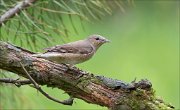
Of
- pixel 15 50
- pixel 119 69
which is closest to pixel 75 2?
pixel 15 50

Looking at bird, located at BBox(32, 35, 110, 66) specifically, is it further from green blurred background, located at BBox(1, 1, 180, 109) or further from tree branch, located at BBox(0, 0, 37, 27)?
green blurred background, located at BBox(1, 1, 180, 109)

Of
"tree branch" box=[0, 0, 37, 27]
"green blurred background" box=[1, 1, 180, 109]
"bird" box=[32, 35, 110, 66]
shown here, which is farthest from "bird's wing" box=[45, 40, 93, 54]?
"green blurred background" box=[1, 1, 180, 109]

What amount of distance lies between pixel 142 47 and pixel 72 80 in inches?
134

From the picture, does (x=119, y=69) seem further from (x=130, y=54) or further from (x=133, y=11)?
(x=133, y=11)

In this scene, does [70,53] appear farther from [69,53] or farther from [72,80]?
[72,80]

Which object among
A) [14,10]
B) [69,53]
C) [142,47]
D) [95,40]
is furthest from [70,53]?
[142,47]

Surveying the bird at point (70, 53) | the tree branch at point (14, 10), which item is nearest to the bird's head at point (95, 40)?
the bird at point (70, 53)

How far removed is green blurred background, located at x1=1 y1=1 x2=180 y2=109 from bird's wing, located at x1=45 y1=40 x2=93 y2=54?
5.81 feet

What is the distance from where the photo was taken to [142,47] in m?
5.42

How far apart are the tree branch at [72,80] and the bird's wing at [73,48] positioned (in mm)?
60

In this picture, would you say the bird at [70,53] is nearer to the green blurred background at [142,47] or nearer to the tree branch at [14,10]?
the tree branch at [14,10]

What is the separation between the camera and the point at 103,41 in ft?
7.77

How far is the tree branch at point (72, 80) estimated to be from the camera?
199 cm

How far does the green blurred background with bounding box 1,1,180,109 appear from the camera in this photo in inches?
179
